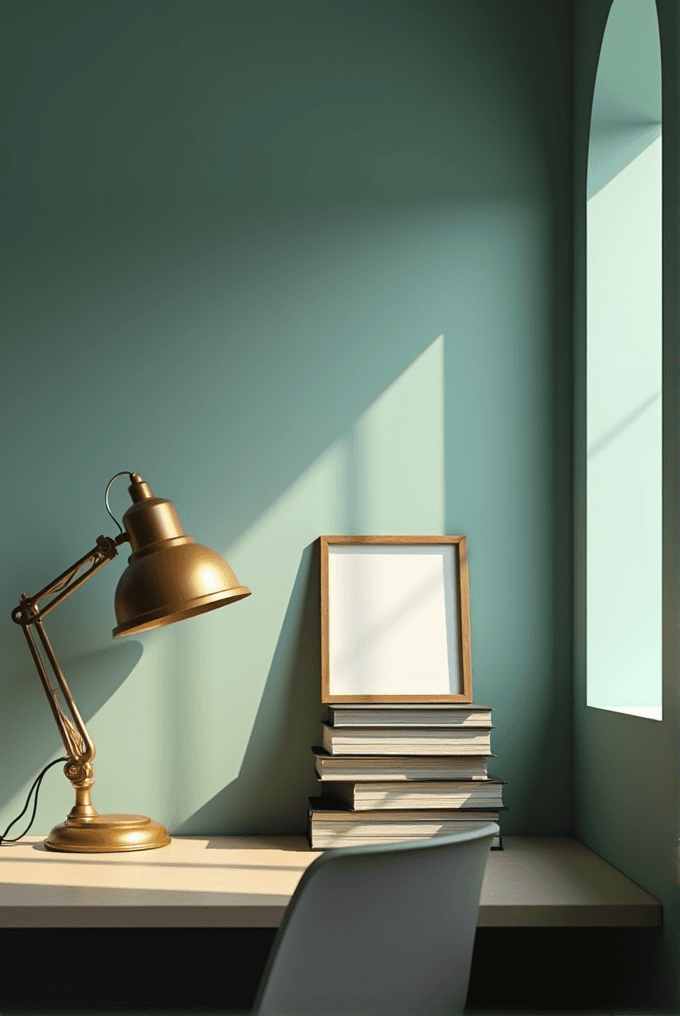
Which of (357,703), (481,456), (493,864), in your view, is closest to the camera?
(493,864)

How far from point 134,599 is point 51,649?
276 millimetres

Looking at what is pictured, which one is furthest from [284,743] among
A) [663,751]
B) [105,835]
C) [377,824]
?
[663,751]

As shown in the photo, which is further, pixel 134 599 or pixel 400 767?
pixel 400 767

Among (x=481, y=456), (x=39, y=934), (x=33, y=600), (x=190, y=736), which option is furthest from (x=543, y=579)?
(x=39, y=934)

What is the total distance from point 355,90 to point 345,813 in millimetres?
1554

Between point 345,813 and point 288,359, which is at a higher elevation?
point 288,359

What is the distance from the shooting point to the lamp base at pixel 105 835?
2002 mm

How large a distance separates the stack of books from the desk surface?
0.10 meters

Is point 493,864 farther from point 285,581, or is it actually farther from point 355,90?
point 355,90

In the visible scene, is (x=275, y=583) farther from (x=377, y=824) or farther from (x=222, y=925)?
(x=222, y=925)

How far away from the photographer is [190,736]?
7.31ft

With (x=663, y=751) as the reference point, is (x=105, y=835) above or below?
below

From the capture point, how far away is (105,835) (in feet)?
6.57

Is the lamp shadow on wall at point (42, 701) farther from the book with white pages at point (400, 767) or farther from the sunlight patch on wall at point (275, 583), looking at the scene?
the book with white pages at point (400, 767)
